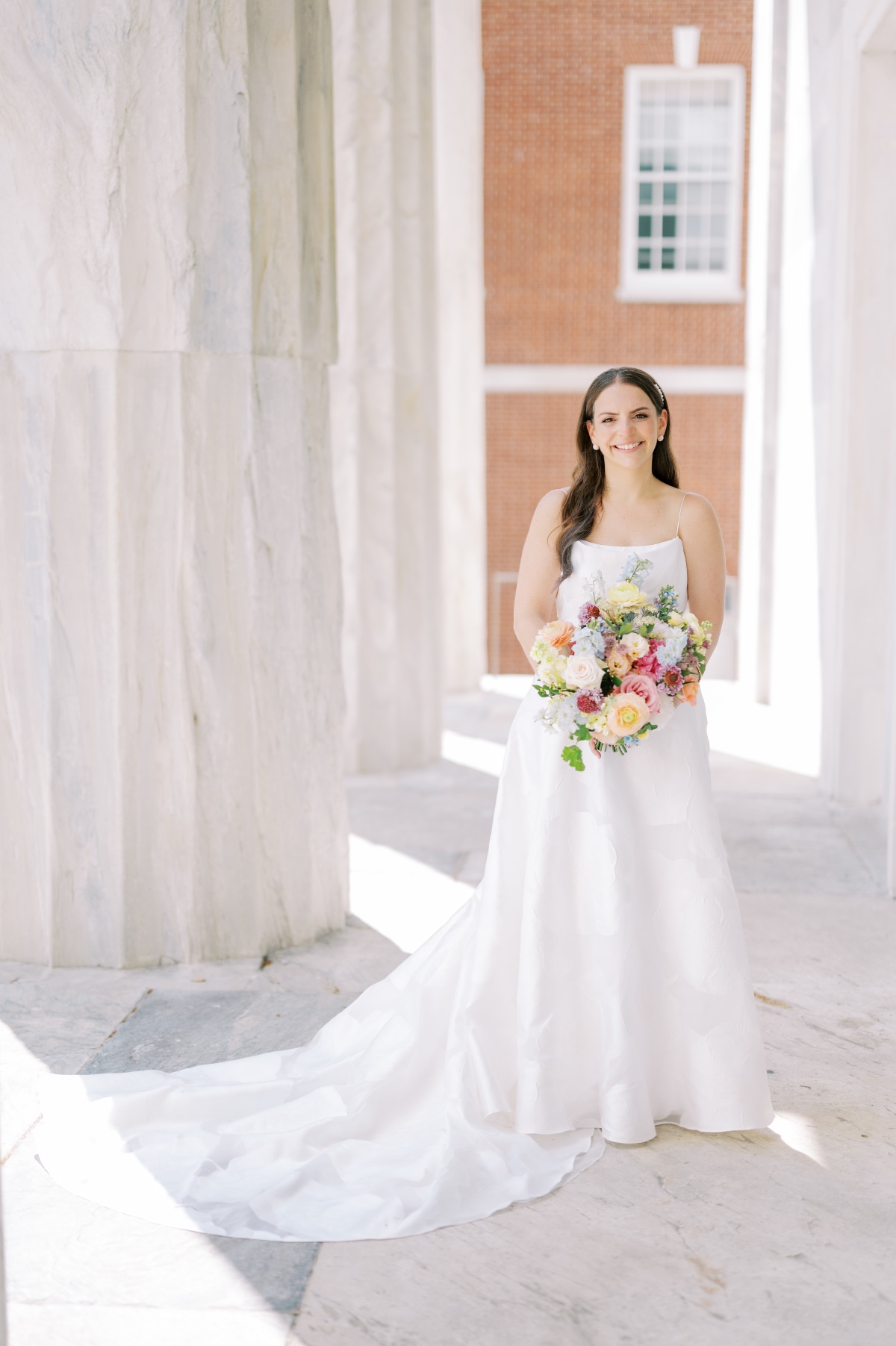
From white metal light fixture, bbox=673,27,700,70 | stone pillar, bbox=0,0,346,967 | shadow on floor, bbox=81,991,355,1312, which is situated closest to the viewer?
shadow on floor, bbox=81,991,355,1312

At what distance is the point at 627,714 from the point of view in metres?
3.36

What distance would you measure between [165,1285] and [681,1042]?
154 cm

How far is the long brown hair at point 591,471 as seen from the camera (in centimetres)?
375

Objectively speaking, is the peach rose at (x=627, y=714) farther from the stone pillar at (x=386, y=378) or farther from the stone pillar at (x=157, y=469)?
the stone pillar at (x=386, y=378)

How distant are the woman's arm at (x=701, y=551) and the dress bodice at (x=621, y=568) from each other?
0.02 m

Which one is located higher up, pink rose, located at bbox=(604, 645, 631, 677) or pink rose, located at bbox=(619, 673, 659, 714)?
pink rose, located at bbox=(604, 645, 631, 677)

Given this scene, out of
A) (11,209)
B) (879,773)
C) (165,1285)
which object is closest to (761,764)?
(879,773)

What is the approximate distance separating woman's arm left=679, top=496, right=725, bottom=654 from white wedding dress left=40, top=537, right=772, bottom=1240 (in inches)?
2.0

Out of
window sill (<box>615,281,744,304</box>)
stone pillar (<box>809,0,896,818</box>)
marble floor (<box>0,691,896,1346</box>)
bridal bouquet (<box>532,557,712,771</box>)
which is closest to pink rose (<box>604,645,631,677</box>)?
A: bridal bouquet (<box>532,557,712,771</box>)

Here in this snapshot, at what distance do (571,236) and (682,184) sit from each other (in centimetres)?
180

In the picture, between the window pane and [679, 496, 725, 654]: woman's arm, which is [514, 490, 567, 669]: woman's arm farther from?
the window pane

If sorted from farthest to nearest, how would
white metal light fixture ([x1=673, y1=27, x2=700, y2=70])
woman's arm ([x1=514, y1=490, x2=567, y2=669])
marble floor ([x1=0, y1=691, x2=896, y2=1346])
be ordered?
white metal light fixture ([x1=673, y1=27, x2=700, y2=70]) → woman's arm ([x1=514, y1=490, x2=567, y2=669]) → marble floor ([x1=0, y1=691, x2=896, y2=1346])

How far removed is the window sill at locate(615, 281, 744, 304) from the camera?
1805cm

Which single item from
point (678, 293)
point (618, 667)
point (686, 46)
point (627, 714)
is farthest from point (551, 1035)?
point (686, 46)
